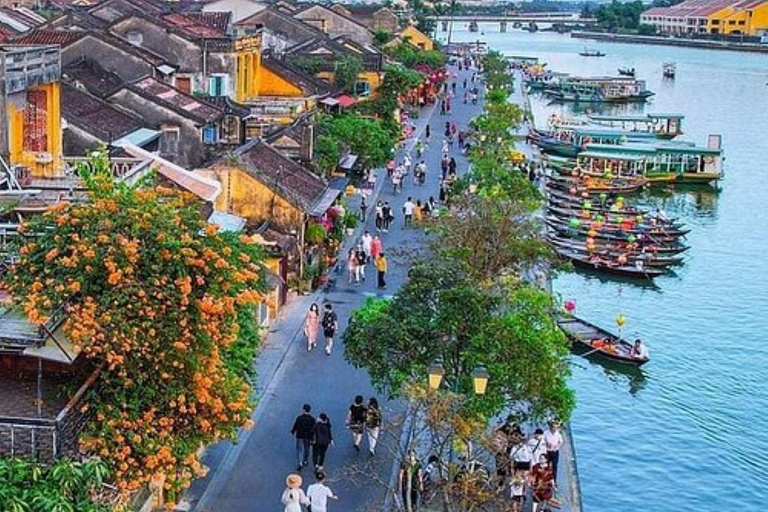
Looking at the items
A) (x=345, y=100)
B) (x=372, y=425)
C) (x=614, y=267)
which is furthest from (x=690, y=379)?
(x=345, y=100)

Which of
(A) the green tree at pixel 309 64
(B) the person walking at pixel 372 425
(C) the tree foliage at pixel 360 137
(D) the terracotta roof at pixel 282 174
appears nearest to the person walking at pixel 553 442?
(B) the person walking at pixel 372 425

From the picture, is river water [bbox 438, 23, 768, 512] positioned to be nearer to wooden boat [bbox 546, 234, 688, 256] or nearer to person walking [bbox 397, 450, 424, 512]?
wooden boat [bbox 546, 234, 688, 256]

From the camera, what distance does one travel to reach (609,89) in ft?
390

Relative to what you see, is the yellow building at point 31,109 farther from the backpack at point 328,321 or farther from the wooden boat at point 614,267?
the wooden boat at point 614,267

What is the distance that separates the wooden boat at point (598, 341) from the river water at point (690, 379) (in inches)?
14.5

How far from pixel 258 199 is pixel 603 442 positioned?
1071 cm

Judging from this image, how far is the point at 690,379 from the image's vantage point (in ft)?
115

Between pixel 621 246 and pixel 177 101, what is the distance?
706 inches

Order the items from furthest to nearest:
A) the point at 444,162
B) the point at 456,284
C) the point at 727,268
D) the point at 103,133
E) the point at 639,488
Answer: the point at 444,162, the point at 727,268, the point at 103,133, the point at 639,488, the point at 456,284

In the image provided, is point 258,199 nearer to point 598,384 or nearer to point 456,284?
point 598,384

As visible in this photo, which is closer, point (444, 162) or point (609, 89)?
point (444, 162)

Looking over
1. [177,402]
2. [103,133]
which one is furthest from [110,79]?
[177,402]

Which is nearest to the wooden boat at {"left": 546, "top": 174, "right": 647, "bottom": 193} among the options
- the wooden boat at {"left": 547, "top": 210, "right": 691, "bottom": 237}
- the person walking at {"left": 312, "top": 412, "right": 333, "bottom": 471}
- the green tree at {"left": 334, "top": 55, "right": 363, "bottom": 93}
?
the wooden boat at {"left": 547, "top": 210, "right": 691, "bottom": 237}

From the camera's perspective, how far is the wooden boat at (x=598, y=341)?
35500 mm
